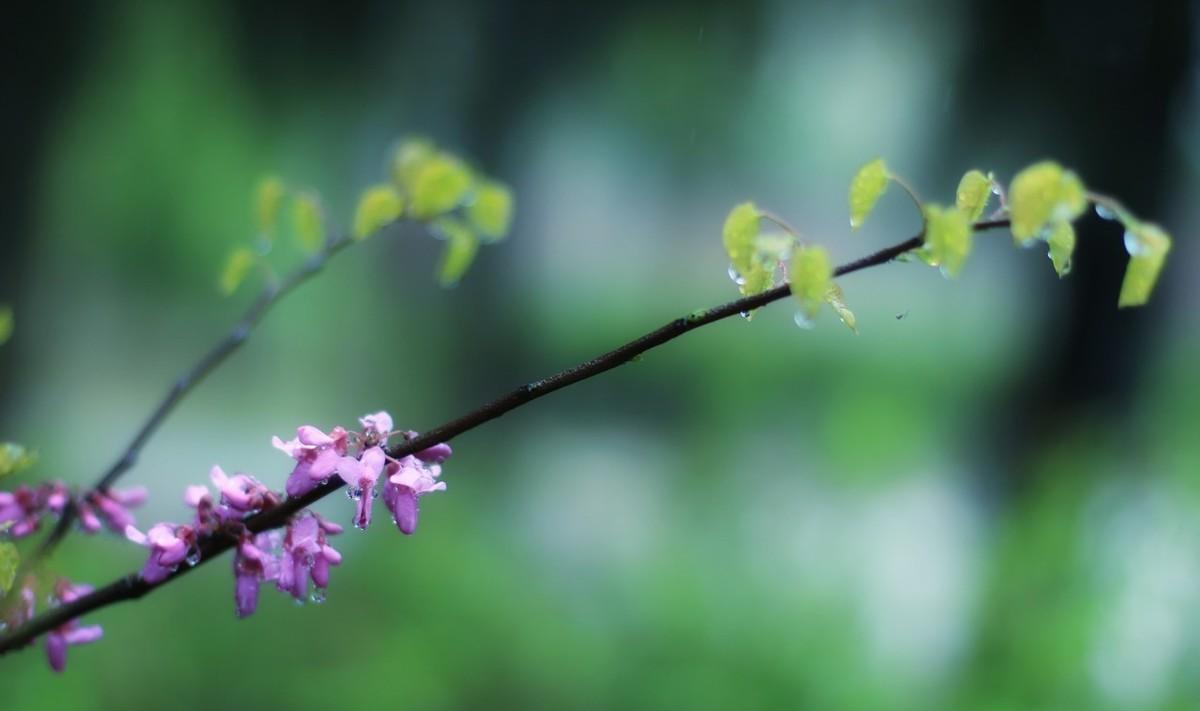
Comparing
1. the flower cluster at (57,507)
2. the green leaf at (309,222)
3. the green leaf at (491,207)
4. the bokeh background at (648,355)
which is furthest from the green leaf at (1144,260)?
the bokeh background at (648,355)

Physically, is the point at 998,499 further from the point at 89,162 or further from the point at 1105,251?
the point at 89,162

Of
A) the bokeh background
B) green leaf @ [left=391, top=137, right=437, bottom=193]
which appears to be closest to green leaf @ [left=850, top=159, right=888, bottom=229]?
green leaf @ [left=391, top=137, right=437, bottom=193]

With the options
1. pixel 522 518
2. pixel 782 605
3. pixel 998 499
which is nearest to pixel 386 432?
pixel 782 605

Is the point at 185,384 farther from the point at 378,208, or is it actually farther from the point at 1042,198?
the point at 1042,198

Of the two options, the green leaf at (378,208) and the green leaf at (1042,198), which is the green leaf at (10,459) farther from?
the green leaf at (1042,198)

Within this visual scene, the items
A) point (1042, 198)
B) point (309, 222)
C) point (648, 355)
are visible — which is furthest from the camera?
point (648, 355)

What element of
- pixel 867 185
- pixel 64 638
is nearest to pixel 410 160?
pixel 867 185
